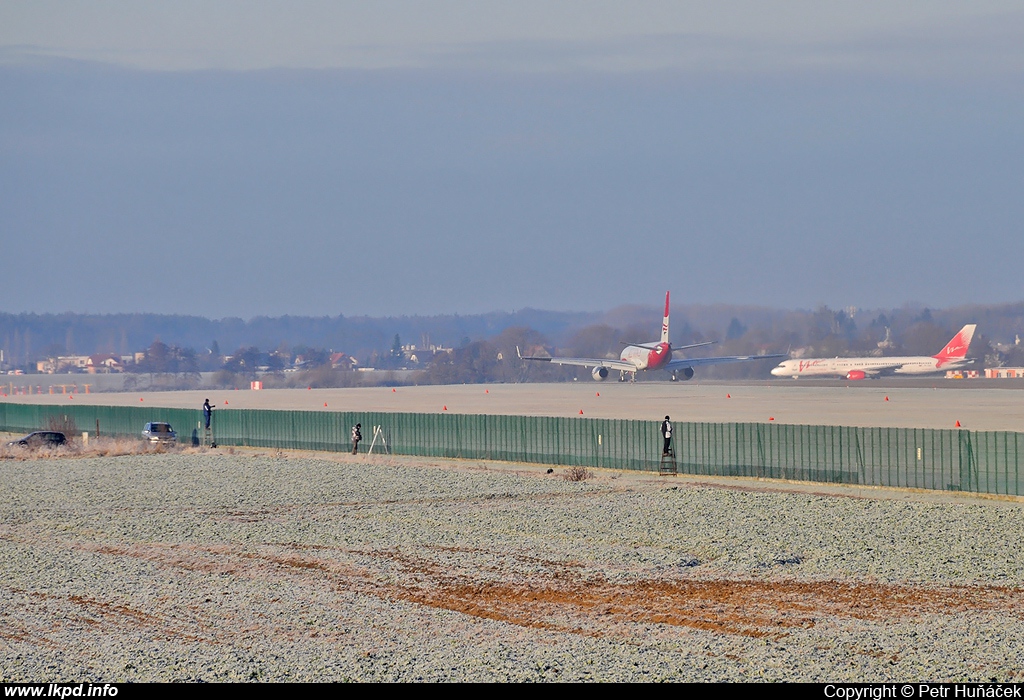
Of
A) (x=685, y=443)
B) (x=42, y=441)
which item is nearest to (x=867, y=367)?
(x=685, y=443)

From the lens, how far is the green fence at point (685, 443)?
31.5 m

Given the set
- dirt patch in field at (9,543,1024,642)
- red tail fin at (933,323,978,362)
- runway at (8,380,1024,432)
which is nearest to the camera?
dirt patch in field at (9,543,1024,642)

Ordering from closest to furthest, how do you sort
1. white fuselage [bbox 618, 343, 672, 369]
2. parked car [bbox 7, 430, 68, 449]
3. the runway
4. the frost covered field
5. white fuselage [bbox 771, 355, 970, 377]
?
the frost covered field < parked car [bbox 7, 430, 68, 449] < the runway < white fuselage [bbox 618, 343, 672, 369] < white fuselage [bbox 771, 355, 970, 377]

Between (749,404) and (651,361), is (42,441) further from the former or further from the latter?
(651,361)

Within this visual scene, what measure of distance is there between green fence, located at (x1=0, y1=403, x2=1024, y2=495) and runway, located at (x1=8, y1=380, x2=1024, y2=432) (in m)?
15.8

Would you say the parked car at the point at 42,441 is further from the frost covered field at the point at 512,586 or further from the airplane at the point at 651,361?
the airplane at the point at 651,361

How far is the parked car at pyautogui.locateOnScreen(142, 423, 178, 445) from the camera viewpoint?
52.3m

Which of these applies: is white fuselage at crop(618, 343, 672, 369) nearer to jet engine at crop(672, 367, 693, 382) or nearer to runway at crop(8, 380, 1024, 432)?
runway at crop(8, 380, 1024, 432)

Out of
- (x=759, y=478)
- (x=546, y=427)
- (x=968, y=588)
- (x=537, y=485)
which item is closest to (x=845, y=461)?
(x=759, y=478)

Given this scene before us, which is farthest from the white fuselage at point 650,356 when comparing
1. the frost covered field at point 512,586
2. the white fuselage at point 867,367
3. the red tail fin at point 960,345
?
the frost covered field at point 512,586

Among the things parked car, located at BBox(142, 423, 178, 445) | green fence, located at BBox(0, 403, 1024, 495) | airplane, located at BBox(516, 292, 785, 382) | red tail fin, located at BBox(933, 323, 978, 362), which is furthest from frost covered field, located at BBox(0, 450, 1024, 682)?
red tail fin, located at BBox(933, 323, 978, 362)

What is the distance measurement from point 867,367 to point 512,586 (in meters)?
110

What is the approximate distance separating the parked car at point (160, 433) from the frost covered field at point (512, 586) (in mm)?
19458

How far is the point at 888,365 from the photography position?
12112 cm
